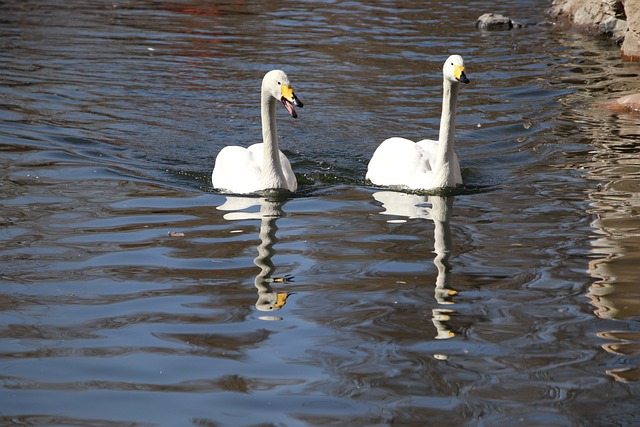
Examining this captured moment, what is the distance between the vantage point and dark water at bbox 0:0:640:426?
5512 millimetres

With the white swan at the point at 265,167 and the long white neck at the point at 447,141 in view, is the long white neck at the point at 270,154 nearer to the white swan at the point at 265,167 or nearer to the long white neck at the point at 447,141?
the white swan at the point at 265,167

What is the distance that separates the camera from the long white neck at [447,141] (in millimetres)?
9719

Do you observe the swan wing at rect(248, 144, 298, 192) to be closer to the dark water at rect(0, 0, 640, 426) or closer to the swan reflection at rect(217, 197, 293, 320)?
the dark water at rect(0, 0, 640, 426)

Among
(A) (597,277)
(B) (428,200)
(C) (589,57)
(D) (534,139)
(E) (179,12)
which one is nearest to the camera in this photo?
(A) (597,277)

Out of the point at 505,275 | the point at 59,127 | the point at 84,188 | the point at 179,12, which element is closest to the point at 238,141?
the point at 59,127

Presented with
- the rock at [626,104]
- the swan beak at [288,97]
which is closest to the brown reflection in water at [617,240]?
the rock at [626,104]

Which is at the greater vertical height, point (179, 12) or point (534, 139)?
point (179, 12)

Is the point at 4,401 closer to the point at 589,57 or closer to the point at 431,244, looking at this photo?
the point at 431,244

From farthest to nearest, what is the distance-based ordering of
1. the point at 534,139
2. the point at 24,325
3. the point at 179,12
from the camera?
the point at 179,12 → the point at 534,139 → the point at 24,325

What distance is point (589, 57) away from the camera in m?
17.4

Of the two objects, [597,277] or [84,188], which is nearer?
[597,277]

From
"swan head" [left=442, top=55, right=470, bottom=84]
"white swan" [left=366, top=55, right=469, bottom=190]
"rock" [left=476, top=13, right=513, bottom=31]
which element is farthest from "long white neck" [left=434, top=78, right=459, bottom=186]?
"rock" [left=476, top=13, right=513, bottom=31]

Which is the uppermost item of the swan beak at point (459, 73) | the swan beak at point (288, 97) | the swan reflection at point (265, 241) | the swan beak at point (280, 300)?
the swan beak at point (459, 73)

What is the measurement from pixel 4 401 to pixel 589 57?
13804 millimetres
